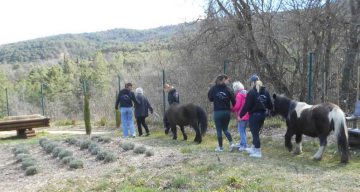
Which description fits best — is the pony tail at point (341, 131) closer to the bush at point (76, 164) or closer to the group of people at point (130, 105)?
the bush at point (76, 164)

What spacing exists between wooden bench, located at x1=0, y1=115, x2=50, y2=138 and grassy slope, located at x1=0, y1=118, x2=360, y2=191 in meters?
10.1

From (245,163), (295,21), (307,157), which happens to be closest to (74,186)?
(245,163)

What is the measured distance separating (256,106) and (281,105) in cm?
92

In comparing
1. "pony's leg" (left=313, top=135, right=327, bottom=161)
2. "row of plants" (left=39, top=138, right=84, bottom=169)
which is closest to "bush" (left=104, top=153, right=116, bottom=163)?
"row of plants" (left=39, top=138, right=84, bottom=169)

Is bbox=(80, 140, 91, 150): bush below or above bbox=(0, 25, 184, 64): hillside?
below

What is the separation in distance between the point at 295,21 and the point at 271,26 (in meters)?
1.34

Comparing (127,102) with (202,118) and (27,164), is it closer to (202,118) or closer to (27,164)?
(202,118)

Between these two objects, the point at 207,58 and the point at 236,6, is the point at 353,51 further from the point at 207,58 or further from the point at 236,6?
the point at 207,58

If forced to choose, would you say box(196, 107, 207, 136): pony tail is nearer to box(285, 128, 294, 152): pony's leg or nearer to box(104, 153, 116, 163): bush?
box(285, 128, 294, 152): pony's leg

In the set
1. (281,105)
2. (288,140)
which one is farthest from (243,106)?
(288,140)

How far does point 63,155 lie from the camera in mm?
11188

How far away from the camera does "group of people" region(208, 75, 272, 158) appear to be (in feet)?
31.7

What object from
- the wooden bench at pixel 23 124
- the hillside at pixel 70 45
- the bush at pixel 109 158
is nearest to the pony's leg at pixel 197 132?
the bush at pixel 109 158

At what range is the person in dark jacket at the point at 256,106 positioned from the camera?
9641mm
